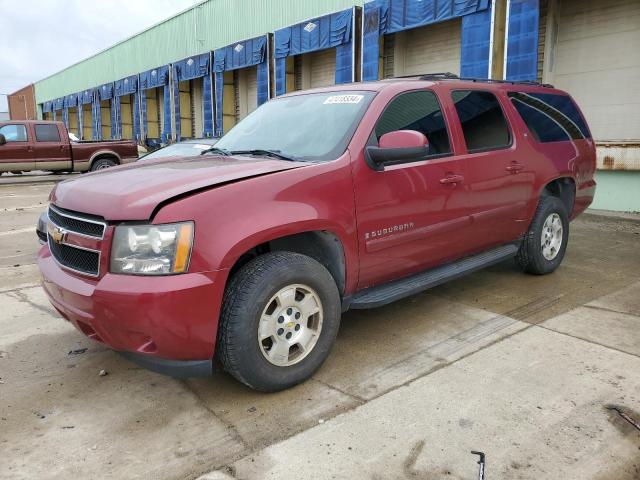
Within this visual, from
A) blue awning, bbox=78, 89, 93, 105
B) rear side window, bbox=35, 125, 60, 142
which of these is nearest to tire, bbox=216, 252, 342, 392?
rear side window, bbox=35, 125, 60, 142

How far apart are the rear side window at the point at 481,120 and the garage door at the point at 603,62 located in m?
7.01

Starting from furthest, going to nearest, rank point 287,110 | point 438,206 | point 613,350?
point 287,110 → point 438,206 → point 613,350

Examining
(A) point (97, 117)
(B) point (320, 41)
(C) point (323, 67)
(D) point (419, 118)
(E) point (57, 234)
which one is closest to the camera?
(E) point (57, 234)

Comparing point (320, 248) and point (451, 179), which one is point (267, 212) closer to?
point (320, 248)

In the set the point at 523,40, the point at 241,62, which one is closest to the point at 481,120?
the point at 523,40

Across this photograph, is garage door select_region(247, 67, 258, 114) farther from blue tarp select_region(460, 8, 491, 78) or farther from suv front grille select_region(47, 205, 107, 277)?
suv front grille select_region(47, 205, 107, 277)

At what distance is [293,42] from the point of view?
18.3 metres

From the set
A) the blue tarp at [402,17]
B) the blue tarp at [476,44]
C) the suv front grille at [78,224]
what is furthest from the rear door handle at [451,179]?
the blue tarp at [402,17]

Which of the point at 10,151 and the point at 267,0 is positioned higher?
the point at 267,0

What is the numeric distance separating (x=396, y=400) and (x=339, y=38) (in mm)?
14808

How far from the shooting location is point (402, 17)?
13.9m

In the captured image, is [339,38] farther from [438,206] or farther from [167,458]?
[167,458]

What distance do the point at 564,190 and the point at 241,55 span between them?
1828 cm

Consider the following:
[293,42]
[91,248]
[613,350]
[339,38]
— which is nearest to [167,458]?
[91,248]
